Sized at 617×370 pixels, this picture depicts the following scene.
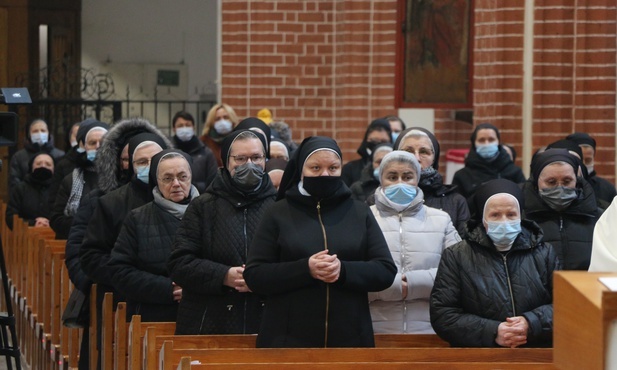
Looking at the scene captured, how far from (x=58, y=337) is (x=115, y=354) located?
2398 millimetres

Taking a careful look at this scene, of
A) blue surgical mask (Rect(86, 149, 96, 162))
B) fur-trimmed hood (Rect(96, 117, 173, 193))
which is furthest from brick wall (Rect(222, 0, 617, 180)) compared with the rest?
fur-trimmed hood (Rect(96, 117, 173, 193))

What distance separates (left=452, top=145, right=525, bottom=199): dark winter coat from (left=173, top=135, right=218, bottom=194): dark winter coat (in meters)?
1.86

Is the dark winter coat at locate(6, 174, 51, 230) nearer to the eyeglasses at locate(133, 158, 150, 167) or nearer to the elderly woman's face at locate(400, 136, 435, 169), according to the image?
the eyeglasses at locate(133, 158, 150, 167)

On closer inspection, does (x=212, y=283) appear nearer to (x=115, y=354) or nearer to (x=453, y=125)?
(x=115, y=354)

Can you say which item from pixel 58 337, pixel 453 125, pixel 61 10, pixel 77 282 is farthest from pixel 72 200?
pixel 61 10

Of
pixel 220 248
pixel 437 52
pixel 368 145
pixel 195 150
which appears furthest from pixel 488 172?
pixel 220 248

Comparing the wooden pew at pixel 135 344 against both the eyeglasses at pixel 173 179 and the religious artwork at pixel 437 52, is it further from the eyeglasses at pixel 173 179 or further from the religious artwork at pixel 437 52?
the religious artwork at pixel 437 52

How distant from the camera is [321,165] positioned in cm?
617

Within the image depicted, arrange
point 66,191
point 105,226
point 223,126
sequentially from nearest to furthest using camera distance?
point 105,226 → point 66,191 → point 223,126

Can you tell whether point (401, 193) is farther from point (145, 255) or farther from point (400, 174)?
point (145, 255)

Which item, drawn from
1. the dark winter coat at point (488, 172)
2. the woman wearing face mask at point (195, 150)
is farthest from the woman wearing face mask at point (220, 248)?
the dark winter coat at point (488, 172)

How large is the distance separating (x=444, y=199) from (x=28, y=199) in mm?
6163

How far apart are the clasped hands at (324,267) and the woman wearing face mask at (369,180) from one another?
2869 mm

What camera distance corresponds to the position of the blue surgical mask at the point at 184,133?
1152cm
